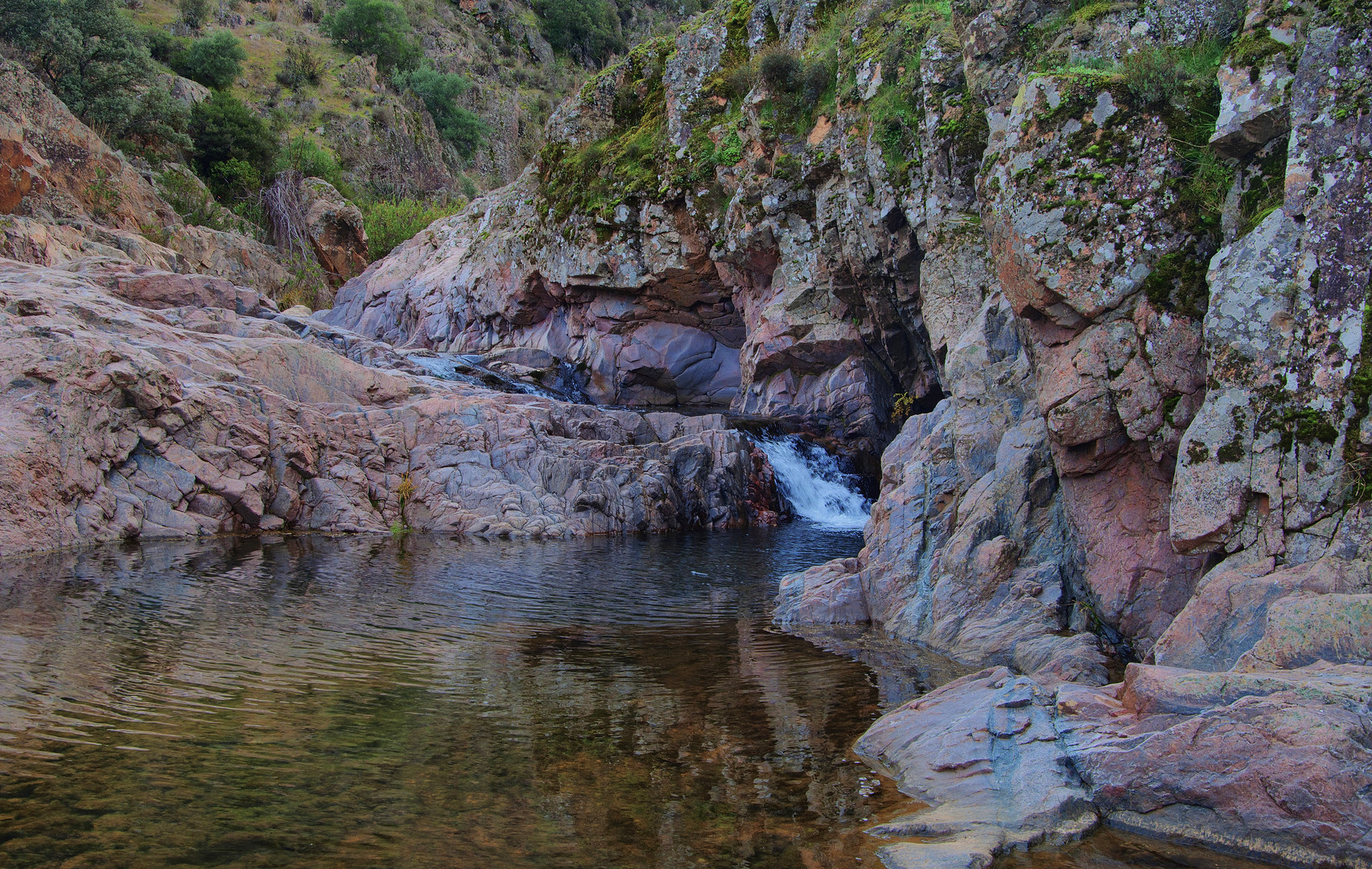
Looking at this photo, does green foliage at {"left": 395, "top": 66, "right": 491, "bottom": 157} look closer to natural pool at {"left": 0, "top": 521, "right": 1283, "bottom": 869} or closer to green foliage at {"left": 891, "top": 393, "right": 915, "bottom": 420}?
green foliage at {"left": 891, "top": 393, "right": 915, "bottom": 420}

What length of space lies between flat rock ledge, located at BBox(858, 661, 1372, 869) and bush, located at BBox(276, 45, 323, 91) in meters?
63.4

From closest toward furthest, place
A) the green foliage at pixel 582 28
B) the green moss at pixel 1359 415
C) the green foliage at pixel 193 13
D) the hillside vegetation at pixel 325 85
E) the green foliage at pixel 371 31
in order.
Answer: the green moss at pixel 1359 415 → the hillside vegetation at pixel 325 85 → the green foliage at pixel 193 13 → the green foliage at pixel 371 31 → the green foliage at pixel 582 28

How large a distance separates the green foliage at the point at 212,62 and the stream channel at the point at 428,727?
1970 inches

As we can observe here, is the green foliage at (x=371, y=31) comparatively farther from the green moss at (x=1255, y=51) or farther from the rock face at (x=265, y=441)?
the green moss at (x=1255, y=51)

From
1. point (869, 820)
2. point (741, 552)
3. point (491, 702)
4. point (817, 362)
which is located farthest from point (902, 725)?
point (817, 362)

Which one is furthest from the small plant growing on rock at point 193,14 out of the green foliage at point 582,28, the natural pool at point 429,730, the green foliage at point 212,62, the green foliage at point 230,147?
the natural pool at point 429,730

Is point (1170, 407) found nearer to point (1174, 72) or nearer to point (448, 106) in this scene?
point (1174, 72)

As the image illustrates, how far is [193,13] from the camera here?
5816 centimetres

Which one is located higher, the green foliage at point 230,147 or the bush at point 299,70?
the bush at point 299,70

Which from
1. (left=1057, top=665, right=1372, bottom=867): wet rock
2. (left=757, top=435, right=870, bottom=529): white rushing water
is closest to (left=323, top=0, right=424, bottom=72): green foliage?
(left=757, top=435, right=870, bottom=529): white rushing water

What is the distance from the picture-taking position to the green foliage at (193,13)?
5781 cm

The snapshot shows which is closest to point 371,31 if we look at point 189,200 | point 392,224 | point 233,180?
point 392,224

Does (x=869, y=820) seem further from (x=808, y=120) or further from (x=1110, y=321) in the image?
(x=808, y=120)

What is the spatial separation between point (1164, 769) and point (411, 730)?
14.8 ft
